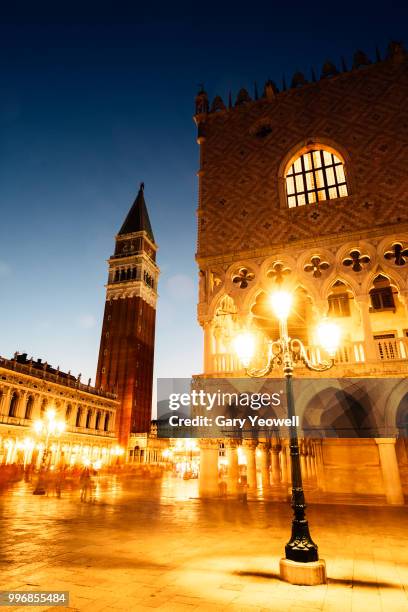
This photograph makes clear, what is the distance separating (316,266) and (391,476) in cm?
760

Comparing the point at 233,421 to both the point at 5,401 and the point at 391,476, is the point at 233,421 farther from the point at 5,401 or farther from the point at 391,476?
the point at 5,401

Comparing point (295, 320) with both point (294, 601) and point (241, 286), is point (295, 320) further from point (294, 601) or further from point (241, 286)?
point (294, 601)

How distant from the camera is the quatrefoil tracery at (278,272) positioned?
15297mm

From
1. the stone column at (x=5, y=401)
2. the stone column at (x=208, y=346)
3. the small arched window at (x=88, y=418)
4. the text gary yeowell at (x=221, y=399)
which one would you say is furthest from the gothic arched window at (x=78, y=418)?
the stone column at (x=208, y=346)

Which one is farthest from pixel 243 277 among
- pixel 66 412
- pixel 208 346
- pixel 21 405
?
Answer: pixel 66 412

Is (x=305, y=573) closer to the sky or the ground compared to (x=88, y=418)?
closer to the ground

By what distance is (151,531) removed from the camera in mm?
7871

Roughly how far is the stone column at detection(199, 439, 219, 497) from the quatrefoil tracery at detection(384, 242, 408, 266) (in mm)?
9389

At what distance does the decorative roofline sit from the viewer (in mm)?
16438

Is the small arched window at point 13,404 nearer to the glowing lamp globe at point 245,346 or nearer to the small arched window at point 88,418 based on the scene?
the small arched window at point 88,418

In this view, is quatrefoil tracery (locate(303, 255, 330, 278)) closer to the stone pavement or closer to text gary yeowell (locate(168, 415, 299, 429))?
text gary yeowell (locate(168, 415, 299, 429))

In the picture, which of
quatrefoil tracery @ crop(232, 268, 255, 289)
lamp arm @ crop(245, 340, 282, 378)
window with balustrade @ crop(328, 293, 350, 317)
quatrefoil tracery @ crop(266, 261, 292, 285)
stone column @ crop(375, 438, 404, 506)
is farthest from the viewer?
window with balustrade @ crop(328, 293, 350, 317)

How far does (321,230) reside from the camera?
592 inches

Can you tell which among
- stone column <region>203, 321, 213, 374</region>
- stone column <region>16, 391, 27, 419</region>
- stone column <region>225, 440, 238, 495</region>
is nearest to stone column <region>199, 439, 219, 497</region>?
stone column <region>225, 440, 238, 495</region>
